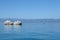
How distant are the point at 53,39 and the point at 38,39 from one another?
252cm

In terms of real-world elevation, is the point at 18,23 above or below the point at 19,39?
above

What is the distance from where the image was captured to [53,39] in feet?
80.1

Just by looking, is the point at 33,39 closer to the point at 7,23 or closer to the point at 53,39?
the point at 53,39

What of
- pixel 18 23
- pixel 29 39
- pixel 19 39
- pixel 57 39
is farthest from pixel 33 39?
pixel 18 23

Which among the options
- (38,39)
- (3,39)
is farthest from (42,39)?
(3,39)

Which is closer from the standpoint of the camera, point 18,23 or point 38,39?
point 38,39

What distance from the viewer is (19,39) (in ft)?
81.8

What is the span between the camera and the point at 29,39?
81.1 ft

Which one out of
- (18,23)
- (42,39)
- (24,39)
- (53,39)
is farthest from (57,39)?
(18,23)

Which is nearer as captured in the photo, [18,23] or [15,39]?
[15,39]

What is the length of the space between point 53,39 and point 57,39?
725mm

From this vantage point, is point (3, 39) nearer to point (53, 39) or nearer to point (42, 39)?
point (42, 39)

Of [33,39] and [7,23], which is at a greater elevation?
[7,23]

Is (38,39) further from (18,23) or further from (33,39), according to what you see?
(18,23)
